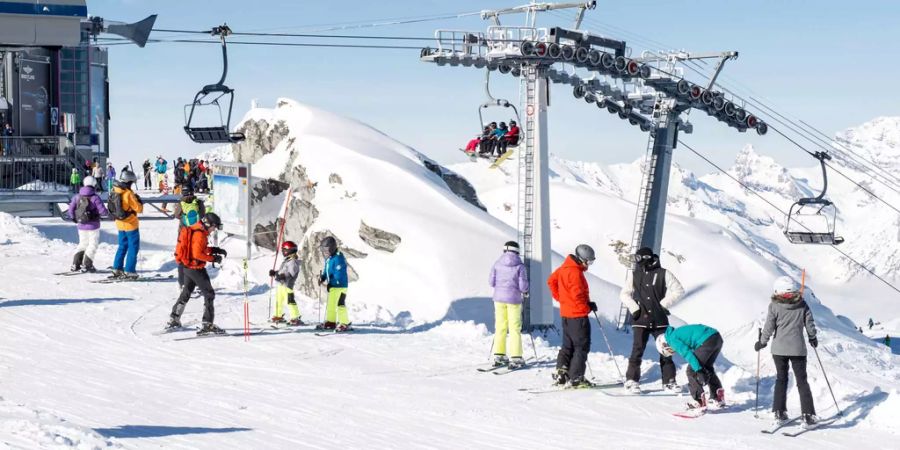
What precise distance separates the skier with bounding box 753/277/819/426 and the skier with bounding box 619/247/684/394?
1.37 metres

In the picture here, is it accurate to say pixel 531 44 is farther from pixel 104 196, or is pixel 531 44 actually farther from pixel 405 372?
pixel 104 196

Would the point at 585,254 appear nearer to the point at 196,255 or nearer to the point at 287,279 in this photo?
the point at 287,279

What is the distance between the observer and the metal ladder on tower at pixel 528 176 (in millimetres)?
21109

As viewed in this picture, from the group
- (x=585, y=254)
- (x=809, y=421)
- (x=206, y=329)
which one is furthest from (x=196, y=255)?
(x=809, y=421)

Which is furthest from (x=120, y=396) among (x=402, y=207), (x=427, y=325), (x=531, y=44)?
(x=402, y=207)

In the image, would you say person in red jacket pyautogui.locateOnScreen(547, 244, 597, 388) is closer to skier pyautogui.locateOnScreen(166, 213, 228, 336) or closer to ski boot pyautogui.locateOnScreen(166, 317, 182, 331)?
Result: skier pyautogui.locateOnScreen(166, 213, 228, 336)

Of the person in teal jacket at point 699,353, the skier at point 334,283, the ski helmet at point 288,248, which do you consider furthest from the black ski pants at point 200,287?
the person in teal jacket at point 699,353

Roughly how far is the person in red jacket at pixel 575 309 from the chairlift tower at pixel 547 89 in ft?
30.9

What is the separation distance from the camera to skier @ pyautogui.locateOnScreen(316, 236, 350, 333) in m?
14.7

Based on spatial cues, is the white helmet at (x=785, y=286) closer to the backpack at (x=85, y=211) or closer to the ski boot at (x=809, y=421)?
the ski boot at (x=809, y=421)

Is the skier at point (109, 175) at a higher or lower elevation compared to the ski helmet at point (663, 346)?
higher

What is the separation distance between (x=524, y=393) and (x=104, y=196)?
85.8ft

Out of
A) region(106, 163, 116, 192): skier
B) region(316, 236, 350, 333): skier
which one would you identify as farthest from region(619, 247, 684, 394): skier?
region(106, 163, 116, 192): skier

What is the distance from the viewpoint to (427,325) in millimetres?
16500
